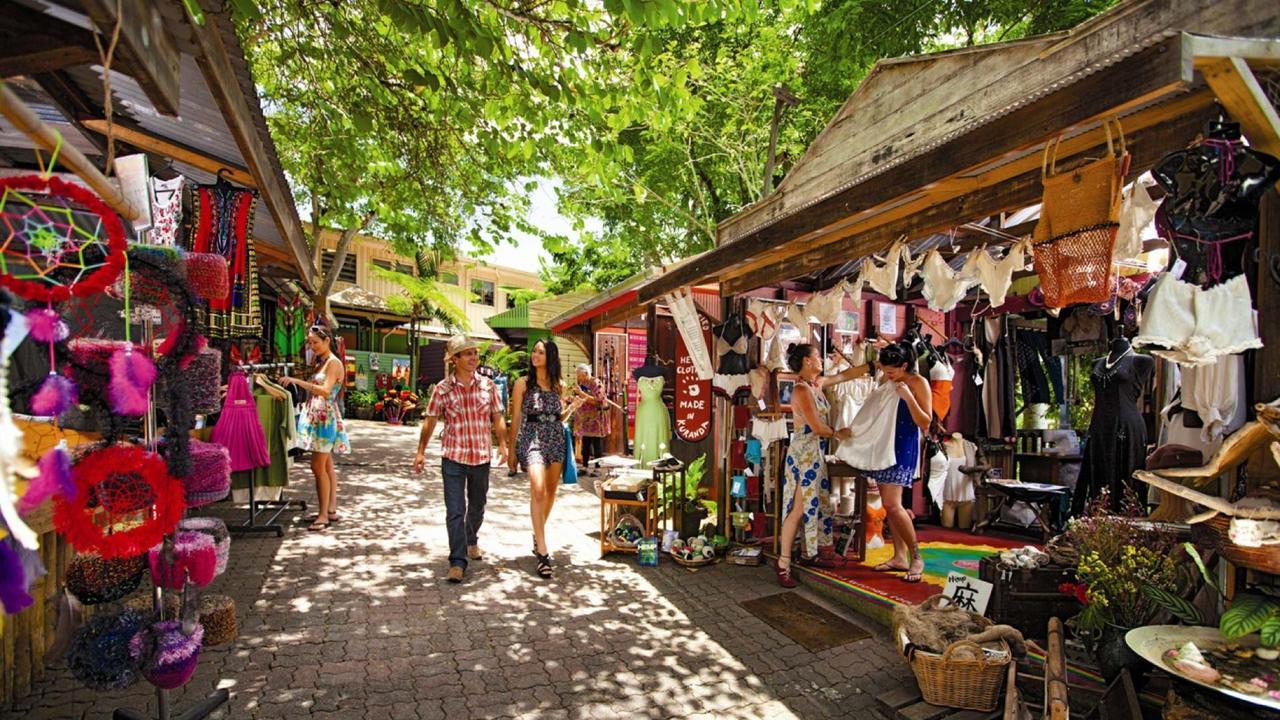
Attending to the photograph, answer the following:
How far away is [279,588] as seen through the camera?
16.0 feet

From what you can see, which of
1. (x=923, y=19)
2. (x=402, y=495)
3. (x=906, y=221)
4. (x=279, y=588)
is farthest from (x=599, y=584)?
(x=923, y=19)

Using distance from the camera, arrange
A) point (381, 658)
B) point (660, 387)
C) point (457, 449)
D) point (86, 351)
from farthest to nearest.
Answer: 1. point (660, 387)
2. point (457, 449)
3. point (381, 658)
4. point (86, 351)

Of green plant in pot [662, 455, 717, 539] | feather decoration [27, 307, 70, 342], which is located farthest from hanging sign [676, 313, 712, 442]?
feather decoration [27, 307, 70, 342]

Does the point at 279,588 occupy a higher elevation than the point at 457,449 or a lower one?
lower

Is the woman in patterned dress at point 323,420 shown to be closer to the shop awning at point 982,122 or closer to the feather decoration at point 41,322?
the shop awning at point 982,122

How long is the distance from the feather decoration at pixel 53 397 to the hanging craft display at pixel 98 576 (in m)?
1.14

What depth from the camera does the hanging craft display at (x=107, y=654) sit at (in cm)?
233

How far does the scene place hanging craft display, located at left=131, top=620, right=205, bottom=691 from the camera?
2484mm

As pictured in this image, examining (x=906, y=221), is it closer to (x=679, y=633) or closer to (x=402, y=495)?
(x=679, y=633)

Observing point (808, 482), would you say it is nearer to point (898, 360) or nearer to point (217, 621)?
point (898, 360)

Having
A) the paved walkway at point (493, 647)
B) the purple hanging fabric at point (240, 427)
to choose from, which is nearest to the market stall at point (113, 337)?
the paved walkway at point (493, 647)

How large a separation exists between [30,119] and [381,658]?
3.42m

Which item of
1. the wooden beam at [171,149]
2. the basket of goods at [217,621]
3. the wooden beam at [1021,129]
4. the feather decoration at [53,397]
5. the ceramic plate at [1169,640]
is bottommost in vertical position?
the basket of goods at [217,621]

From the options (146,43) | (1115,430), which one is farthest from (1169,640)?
(146,43)
